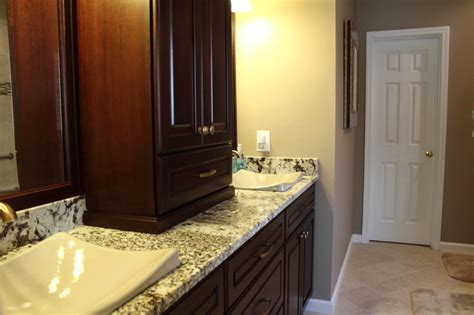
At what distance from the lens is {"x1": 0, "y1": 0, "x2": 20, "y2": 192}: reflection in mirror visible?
3.98 ft

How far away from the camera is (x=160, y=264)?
917 millimetres

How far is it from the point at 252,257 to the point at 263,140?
4.11 ft

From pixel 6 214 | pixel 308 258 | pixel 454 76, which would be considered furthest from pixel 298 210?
pixel 454 76

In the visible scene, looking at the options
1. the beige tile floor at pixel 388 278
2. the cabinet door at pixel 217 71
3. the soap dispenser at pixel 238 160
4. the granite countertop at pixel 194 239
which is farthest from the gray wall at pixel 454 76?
the granite countertop at pixel 194 239

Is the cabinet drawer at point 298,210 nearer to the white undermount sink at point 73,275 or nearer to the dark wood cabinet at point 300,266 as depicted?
the dark wood cabinet at point 300,266

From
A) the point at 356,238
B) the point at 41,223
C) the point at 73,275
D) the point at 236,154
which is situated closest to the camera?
the point at 73,275

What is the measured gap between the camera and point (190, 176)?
1.47m

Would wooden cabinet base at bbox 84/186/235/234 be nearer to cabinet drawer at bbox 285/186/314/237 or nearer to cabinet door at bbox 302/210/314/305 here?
cabinet drawer at bbox 285/186/314/237

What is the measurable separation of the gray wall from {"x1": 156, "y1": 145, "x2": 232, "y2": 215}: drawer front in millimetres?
2437

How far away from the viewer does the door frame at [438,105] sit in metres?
3.47

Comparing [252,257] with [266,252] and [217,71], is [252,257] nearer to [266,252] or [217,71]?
[266,252]

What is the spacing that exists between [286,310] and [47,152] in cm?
131

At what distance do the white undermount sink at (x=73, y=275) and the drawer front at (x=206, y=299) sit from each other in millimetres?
84

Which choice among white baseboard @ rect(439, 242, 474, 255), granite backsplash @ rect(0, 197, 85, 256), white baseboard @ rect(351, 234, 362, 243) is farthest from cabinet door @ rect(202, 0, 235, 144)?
white baseboard @ rect(439, 242, 474, 255)
